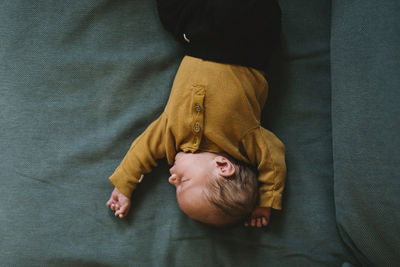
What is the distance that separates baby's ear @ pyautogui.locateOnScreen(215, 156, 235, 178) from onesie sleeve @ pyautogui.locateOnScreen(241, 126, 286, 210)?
12 cm

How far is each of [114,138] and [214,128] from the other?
0.39 metres

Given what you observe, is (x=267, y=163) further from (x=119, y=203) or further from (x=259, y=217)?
(x=119, y=203)

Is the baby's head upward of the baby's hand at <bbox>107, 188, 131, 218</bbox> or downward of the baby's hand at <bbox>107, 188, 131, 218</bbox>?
upward

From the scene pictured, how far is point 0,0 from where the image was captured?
1.07 metres

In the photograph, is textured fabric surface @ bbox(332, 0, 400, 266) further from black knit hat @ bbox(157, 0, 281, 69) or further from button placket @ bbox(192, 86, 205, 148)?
button placket @ bbox(192, 86, 205, 148)

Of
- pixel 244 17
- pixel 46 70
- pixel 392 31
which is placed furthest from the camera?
pixel 46 70

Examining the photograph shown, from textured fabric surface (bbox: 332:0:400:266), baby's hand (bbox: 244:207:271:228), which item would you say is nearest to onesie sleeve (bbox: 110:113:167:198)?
baby's hand (bbox: 244:207:271:228)

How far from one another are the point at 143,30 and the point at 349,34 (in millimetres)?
740

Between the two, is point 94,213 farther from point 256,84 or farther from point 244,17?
point 244,17

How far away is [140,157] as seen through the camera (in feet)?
3.41

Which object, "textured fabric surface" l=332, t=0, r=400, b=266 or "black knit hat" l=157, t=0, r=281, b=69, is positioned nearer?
"textured fabric surface" l=332, t=0, r=400, b=266

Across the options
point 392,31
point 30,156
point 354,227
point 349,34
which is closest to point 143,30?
point 30,156

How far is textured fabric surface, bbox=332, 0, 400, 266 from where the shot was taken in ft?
2.78

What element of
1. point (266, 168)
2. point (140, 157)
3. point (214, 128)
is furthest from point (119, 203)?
point (266, 168)
